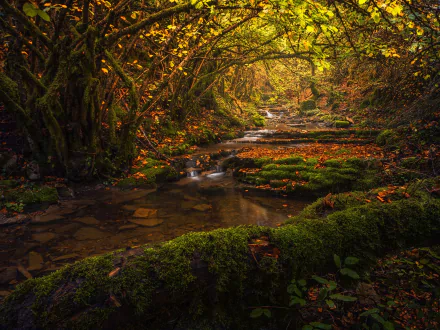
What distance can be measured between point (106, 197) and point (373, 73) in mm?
17337

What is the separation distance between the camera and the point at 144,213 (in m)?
6.09

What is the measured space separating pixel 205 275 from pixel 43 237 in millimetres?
4269

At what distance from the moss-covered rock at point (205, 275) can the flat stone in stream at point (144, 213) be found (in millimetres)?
3923

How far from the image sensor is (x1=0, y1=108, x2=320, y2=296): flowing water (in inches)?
166

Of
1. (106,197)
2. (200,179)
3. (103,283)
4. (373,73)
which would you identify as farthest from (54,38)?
(373,73)

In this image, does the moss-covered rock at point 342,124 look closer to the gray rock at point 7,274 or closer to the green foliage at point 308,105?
the green foliage at point 308,105

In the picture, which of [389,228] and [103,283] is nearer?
[103,283]

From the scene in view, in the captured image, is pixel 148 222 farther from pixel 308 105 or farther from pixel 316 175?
pixel 308 105

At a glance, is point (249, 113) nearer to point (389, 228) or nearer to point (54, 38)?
point (54, 38)

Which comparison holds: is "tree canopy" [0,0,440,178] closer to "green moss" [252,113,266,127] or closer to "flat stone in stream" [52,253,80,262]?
"flat stone in stream" [52,253,80,262]

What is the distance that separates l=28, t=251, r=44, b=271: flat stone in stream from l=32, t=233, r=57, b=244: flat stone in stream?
1.36 feet

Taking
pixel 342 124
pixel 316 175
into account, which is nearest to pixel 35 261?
pixel 316 175

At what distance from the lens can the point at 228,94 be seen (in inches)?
931

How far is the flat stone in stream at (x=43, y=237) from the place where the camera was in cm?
467
